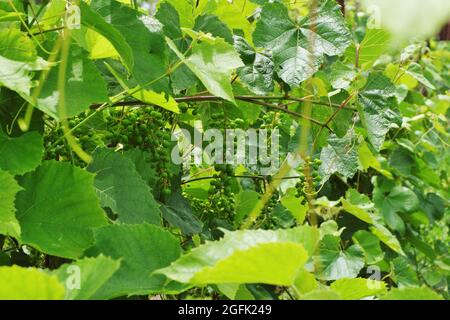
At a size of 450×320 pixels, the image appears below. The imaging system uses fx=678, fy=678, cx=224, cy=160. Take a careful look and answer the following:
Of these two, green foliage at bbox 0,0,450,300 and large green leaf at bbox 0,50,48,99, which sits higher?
large green leaf at bbox 0,50,48,99

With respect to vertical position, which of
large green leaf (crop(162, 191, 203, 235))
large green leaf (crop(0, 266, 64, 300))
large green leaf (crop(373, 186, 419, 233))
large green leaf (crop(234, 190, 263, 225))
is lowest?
large green leaf (crop(373, 186, 419, 233))

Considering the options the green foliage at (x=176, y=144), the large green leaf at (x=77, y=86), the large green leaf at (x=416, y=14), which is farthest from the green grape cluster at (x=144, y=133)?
the large green leaf at (x=416, y=14)

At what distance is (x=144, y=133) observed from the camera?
1.11 meters

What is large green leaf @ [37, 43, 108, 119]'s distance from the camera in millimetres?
820

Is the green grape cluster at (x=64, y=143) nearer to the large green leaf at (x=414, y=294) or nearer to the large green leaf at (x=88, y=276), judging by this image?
the large green leaf at (x=88, y=276)

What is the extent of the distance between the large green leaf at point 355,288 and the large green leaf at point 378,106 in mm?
528

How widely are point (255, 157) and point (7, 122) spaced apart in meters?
0.53

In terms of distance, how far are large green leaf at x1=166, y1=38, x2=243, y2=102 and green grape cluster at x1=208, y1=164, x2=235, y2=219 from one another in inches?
10.3

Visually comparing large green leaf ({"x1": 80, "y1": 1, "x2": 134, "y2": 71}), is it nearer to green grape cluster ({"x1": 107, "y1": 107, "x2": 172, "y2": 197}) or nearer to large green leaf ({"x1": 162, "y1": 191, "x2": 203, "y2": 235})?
green grape cluster ({"x1": 107, "y1": 107, "x2": 172, "y2": 197})

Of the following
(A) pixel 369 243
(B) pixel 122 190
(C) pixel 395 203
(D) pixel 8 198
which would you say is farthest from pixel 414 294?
(C) pixel 395 203

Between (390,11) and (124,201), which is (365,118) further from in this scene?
(390,11)

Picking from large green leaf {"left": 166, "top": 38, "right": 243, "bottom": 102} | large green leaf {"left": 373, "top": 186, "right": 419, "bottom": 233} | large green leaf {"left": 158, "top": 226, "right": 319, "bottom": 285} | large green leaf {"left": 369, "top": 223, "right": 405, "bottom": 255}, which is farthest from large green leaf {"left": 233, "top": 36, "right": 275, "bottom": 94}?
large green leaf {"left": 373, "top": 186, "right": 419, "bottom": 233}

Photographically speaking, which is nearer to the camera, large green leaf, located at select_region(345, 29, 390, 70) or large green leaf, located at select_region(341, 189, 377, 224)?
large green leaf, located at select_region(345, 29, 390, 70)

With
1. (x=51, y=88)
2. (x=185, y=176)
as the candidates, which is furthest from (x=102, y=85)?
(x=185, y=176)
